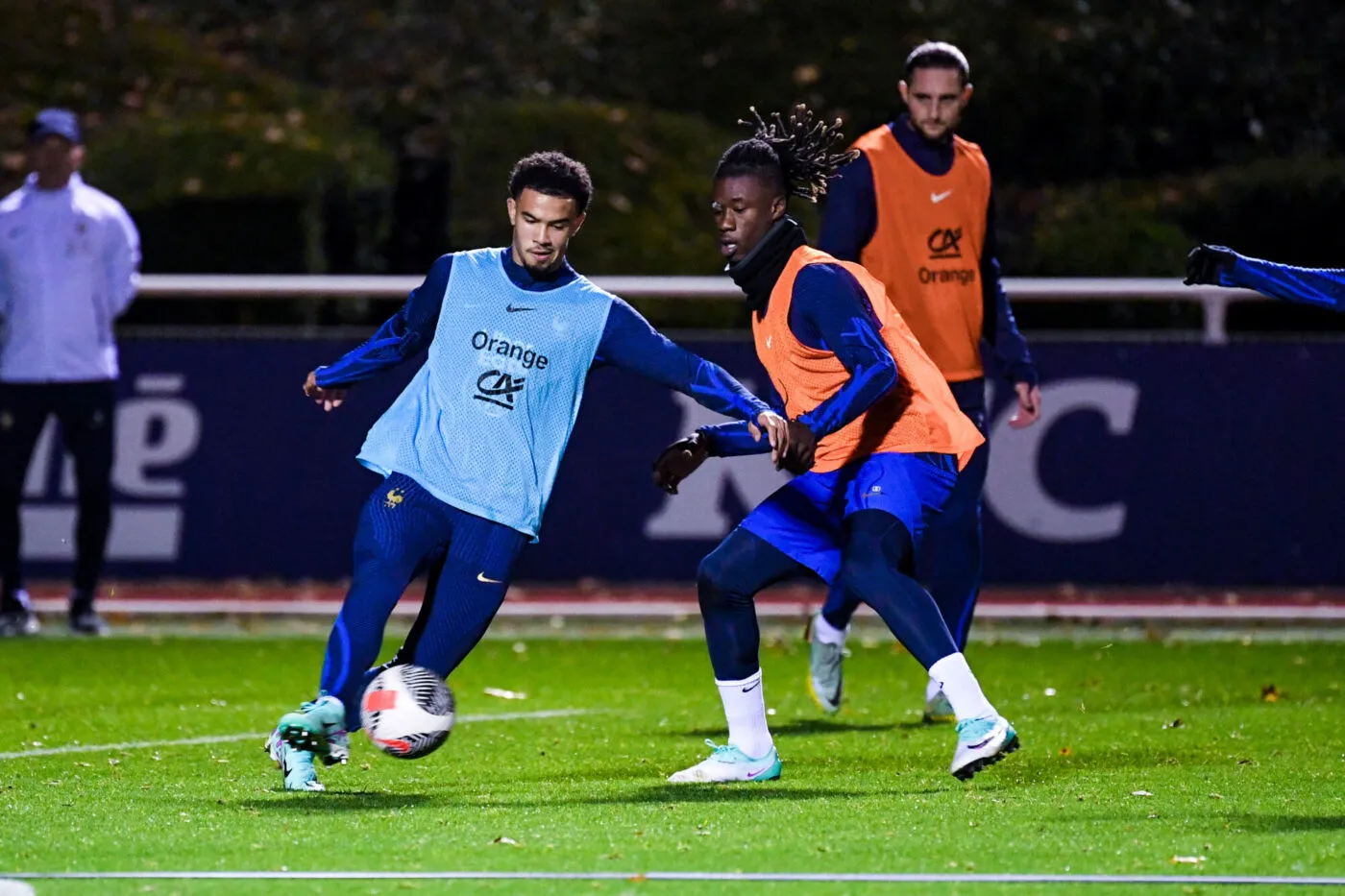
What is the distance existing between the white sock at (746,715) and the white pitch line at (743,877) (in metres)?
1.66

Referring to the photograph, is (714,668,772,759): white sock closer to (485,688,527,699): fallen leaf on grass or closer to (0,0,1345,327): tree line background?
(485,688,527,699): fallen leaf on grass

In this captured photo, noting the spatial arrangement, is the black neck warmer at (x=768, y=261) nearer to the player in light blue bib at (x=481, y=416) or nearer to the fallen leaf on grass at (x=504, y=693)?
the player in light blue bib at (x=481, y=416)

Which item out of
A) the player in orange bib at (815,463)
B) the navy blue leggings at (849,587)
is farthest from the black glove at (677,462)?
the navy blue leggings at (849,587)

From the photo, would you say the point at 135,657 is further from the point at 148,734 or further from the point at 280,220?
the point at 280,220

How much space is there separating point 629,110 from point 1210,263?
1025cm

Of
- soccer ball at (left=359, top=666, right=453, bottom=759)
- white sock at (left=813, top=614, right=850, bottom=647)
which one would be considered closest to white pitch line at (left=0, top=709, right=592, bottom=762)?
white sock at (left=813, top=614, right=850, bottom=647)

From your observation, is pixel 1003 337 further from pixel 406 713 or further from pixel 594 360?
pixel 406 713

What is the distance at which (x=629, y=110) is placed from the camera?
643 inches

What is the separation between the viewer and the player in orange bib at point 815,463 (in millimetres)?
6746

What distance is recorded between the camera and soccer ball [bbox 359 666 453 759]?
6500 mm

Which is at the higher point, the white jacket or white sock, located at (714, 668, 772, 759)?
the white jacket

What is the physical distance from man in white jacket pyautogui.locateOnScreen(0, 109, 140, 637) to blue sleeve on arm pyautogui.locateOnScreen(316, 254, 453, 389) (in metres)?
4.66

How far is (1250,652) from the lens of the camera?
1117 cm

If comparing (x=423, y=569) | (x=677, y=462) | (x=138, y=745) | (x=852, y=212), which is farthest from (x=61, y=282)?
(x=677, y=462)
